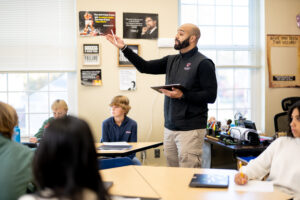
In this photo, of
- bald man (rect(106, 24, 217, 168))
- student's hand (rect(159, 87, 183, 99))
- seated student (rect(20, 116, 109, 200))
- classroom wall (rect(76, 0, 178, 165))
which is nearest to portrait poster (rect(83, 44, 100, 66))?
classroom wall (rect(76, 0, 178, 165))

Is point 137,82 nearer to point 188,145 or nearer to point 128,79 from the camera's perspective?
point 128,79

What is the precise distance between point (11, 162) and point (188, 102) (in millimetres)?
1553

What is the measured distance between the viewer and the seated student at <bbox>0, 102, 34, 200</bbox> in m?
1.60

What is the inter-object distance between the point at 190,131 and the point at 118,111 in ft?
3.94

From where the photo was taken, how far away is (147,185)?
1.84 m

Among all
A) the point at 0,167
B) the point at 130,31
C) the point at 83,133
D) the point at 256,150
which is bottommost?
the point at 256,150

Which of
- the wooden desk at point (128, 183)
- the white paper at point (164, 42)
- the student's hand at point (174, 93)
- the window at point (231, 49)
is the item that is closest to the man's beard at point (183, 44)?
the student's hand at point (174, 93)

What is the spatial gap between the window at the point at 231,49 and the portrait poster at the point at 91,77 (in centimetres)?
161

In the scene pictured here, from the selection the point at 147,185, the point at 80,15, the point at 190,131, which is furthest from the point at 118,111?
the point at 147,185

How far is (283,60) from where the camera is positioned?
16.3 feet

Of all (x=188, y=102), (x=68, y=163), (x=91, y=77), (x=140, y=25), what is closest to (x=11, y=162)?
(x=68, y=163)

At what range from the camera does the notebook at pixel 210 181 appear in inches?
69.6

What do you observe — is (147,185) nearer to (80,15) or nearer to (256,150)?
(256,150)

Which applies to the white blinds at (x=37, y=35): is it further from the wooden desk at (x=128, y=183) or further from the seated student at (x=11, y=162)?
the seated student at (x=11, y=162)
